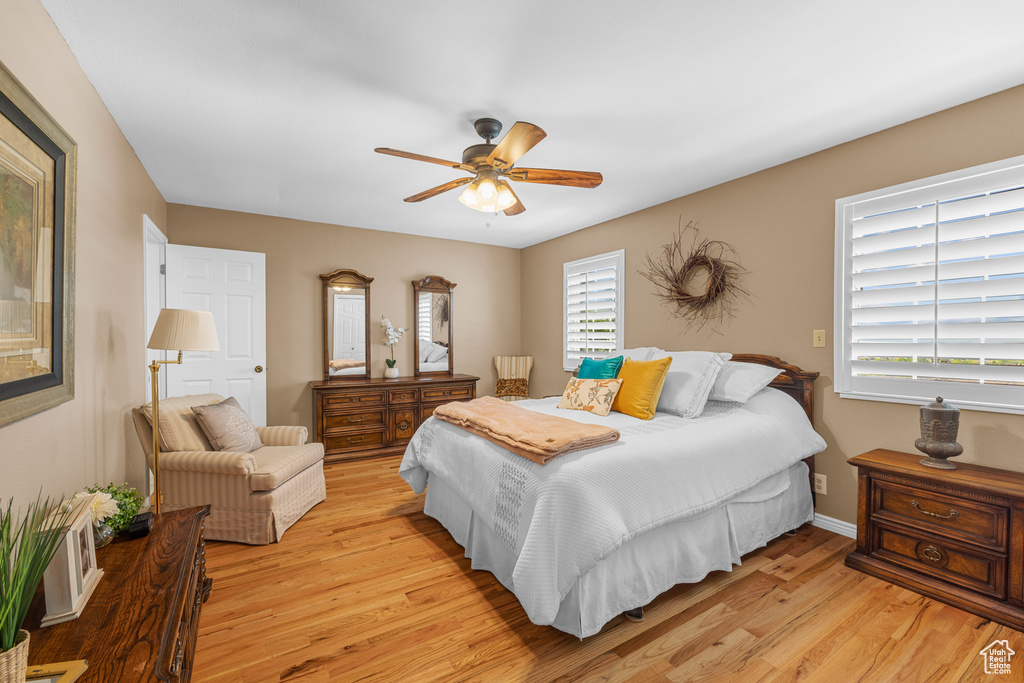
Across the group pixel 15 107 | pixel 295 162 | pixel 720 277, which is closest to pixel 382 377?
pixel 295 162

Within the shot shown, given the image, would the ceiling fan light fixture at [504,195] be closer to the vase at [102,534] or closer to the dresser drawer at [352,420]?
the vase at [102,534]

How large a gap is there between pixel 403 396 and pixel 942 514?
4.13 metres

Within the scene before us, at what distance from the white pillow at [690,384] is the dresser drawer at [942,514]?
972 millimetres

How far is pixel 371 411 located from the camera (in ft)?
15.1

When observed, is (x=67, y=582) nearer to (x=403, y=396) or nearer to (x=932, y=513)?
(x=932, y=513)

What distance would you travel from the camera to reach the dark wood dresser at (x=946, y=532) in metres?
1.99

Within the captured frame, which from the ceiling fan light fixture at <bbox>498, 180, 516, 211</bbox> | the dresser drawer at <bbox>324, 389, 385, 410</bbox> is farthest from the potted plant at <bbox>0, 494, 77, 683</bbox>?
the dresser drawer at <bbox>324, 389, 385, 410</bbox>

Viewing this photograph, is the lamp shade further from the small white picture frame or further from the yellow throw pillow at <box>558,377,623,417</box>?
the yellow throw pillow at <box>558,377,623,417</box>

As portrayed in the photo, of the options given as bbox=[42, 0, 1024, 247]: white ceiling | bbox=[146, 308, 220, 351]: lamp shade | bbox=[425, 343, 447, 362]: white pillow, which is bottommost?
bbox=[425, 343, 447, 362]: white pillow

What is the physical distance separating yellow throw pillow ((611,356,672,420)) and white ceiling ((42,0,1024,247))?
1.41m

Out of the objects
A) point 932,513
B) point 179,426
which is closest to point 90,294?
point 179,426

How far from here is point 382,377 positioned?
16.6ft

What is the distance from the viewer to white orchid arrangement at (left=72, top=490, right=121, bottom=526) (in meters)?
1.46

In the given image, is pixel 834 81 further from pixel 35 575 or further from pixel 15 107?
pixel 35 575
